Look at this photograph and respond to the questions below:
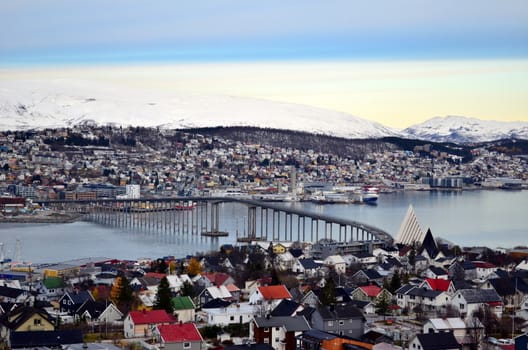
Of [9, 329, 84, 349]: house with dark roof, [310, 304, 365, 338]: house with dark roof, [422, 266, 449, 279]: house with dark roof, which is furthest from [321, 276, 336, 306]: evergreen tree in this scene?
[9, 329, 84, 349]: house with dark roof

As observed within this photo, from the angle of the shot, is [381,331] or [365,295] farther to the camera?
[365,295]

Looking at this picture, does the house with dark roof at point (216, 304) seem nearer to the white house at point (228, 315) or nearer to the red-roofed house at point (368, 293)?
the white house at point (228, 315)

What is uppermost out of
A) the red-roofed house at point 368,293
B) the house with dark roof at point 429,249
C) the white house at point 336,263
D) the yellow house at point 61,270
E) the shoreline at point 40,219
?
the red-roofed house at point 368,293

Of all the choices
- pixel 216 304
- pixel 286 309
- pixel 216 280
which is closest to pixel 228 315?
pixel 216 304

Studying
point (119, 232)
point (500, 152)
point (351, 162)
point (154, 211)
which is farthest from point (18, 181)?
point (500, 152)

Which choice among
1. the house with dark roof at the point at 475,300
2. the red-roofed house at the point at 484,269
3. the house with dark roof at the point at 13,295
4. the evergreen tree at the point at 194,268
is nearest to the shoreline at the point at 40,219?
the evergreen tree at the point at 194,268

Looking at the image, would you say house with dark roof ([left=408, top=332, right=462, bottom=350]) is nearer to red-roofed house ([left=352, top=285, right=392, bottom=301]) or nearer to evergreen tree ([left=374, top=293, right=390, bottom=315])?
evergreen tree ([left=374, top=293, right=390, bottom=315])

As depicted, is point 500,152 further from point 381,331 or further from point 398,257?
point 381,331
